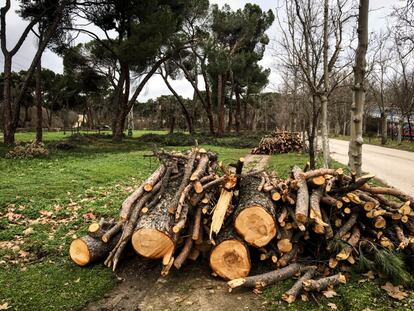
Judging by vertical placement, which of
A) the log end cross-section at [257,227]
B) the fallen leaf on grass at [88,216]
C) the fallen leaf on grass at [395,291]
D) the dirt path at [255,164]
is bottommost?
the fallen leaf on grass at [395,291]

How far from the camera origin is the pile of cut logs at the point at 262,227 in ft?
14.4

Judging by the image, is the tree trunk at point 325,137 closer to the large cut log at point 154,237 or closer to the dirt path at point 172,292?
the dirt path at point 172,292

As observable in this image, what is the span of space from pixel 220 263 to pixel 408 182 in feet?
26.8

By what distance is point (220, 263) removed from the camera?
4441 mm

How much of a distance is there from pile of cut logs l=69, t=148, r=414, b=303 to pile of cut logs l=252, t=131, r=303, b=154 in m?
15.5

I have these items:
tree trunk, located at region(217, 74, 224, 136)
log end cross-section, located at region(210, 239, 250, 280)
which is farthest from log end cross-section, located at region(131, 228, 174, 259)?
tree trunk, located at region(217, 74, 224, 136)

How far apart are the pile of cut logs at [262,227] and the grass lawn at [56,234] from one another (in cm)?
28

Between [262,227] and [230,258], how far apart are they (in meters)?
0.52

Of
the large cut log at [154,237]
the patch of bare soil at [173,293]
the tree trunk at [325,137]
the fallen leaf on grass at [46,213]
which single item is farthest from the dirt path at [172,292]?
the tree trunk at [325,137]

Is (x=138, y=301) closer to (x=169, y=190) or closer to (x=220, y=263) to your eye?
(x=220, y=263)

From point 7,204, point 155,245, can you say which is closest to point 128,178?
point 7,204

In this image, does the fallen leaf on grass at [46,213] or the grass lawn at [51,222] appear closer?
the grass lawn at [51,222]

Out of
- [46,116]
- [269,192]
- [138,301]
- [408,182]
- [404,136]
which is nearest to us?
[138,301]

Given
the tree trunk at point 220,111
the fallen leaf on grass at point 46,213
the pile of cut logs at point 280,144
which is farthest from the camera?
the tree trunk at point 220,111
